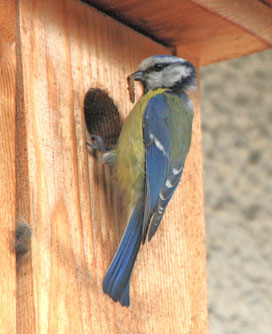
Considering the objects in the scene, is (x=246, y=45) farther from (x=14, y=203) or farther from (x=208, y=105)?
(x=14, y=203)

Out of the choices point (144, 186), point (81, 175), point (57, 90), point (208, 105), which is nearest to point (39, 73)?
point (57, 90)

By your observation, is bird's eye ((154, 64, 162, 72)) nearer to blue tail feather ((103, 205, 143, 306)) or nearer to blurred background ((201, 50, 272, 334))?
blue tail feather ((103, 205, 143, 306))

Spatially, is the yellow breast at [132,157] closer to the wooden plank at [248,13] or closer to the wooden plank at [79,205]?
the wooden plank at [79,205]

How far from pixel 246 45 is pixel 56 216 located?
0.86 m

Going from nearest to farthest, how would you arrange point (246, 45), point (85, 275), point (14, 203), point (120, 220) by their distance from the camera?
point (14, 203) → point (85, 275) → point (120, 220) → point (246, 45)

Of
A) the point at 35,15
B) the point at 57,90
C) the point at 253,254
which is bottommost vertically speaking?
the point at 253,254

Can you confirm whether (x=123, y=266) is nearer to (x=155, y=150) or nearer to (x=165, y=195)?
(x=165, y=195)

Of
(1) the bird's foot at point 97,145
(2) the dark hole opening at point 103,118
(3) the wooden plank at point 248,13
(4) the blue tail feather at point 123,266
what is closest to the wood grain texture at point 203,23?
(3) the wooden plank at point 248,13

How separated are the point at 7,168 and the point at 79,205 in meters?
0.21

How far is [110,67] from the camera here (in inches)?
72.2

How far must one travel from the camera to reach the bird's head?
1939 millimetres

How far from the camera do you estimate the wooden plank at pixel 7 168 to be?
147 centimetres

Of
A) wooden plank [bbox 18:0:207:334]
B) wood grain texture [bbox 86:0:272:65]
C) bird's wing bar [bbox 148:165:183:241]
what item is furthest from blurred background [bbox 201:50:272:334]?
bird's wing bar [bbox 148:165:183:241]

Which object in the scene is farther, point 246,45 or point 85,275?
point 246,45
